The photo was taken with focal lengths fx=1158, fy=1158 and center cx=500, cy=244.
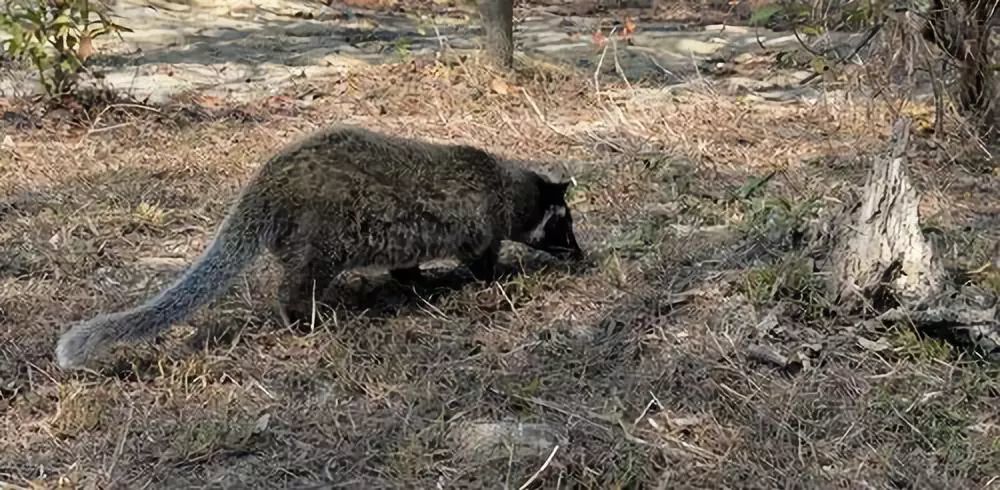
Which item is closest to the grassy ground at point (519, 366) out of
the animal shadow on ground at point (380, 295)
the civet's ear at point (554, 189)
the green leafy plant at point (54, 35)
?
the animal shadow on ground at point (380, 295)

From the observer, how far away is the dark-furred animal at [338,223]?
4.64 m

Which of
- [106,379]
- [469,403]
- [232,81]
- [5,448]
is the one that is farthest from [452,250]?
[232,81]

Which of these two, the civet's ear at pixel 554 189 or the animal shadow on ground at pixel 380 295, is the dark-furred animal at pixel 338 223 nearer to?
the animal shadow on ground at pixel 380 295

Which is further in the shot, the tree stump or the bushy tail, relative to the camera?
the tree stump

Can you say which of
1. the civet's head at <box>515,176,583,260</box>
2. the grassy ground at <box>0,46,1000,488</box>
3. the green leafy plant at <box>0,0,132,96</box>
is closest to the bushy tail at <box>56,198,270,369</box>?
the grassy ground at <box>0,46,1000,488</box>

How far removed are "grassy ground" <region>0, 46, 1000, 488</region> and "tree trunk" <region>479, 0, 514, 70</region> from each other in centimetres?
271

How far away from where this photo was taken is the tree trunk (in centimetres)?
945

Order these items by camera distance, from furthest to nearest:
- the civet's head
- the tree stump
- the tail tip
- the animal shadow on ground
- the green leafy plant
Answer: the green leafy plant → the civet's head → the animal shadow on ground → the tree stump → the tail tip

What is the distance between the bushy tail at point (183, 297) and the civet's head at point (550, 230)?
142 cm

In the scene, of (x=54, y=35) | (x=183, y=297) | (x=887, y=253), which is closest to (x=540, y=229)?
(x=887, y=253)

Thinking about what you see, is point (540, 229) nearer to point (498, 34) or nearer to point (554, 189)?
point (554, 189)

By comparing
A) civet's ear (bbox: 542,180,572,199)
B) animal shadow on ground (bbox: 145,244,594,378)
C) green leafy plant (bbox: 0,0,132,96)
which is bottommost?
animal shadow on ground (bbox: 145,244,594,378)

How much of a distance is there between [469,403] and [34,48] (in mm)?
5149

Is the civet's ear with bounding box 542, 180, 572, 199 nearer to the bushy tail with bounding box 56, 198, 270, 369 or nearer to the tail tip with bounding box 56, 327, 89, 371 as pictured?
the bushy tail with bounding box 56, 198, 270, 369
